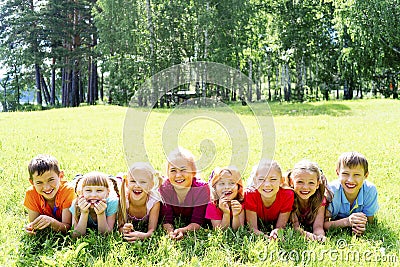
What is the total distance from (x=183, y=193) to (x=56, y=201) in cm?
115

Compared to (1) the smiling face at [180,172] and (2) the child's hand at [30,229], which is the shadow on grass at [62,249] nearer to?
(2) the child's hand at [30,229]

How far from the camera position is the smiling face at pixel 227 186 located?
11.7ft

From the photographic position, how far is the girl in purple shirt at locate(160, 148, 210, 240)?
3.60 metres

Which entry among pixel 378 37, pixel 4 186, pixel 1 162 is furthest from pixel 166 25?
pixel 4 186

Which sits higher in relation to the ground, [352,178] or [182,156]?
[182,156]

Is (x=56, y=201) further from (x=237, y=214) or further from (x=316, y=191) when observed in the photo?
(x=316, y=191)

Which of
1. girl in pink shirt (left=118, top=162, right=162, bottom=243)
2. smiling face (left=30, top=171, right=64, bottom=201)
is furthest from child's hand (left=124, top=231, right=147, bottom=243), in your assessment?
smiling face (left=30, top=171, right=64, bottom=201)

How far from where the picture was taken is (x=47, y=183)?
3434mm

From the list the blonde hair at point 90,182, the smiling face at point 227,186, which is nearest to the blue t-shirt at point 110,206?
the blonde hair at point 90,182

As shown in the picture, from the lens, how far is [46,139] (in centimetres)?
941

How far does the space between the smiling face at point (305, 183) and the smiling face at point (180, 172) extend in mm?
965

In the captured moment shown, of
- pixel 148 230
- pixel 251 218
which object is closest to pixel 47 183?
pixel 148 230

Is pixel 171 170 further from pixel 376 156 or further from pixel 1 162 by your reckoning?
pixel 376 156

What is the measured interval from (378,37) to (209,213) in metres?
24.1
